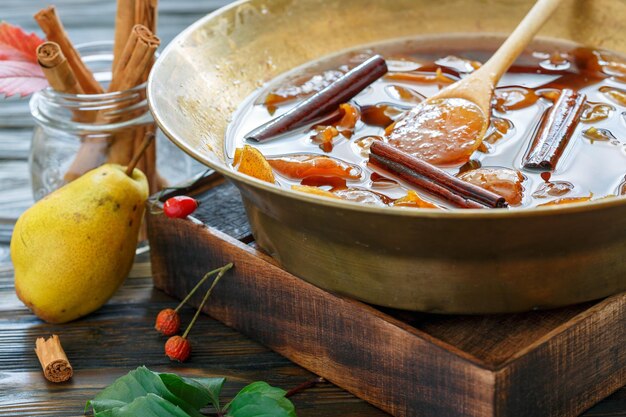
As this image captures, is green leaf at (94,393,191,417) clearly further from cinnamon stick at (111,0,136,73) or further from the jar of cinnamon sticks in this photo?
cinnamon stick at (111,0,136,73)

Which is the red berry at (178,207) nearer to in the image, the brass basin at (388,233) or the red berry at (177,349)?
the brass basin at (388,233)

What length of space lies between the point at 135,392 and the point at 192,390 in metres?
0.08

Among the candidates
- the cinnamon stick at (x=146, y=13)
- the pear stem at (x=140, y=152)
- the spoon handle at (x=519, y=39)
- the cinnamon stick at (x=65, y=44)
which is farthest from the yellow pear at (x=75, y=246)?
the spoon handle at (x=519, y=39)

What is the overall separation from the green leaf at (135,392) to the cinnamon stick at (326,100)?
500 mm

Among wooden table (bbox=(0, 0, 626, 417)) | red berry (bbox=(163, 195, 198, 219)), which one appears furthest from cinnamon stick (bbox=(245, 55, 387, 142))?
wooden table (bbox=(0, 0, 626, 417))

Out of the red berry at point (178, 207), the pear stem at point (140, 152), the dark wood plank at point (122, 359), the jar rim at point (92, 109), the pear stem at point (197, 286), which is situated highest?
the jar rim at point (92, 109)

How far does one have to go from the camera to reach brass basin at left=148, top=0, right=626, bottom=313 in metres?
1.37

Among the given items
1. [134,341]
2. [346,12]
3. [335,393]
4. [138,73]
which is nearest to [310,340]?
[335,393]

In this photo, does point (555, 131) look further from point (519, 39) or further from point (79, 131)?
point (79, 131)

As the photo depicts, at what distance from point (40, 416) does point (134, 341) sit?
234 mm

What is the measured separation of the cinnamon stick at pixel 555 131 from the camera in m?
1.67

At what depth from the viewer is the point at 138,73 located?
2027 millimetres

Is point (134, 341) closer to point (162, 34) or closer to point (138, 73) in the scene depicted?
point (138, 73)

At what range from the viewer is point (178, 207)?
1.85 metres
